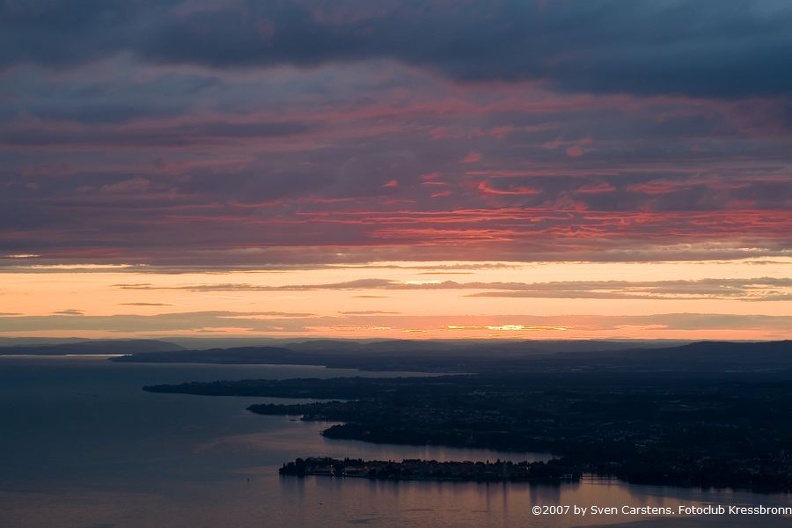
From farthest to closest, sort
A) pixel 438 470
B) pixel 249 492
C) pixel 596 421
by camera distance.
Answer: pixel 596 421, pixel 438 470, pixel 249 492

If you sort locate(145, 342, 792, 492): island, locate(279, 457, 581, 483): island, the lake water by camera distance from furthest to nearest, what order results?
locate(145, 342, 792, 492): island, locate(279, 457, 581, 483): island, the lake water

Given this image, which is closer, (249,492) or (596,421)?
(249,492)

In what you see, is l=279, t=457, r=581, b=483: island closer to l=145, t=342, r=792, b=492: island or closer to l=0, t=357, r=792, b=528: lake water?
l=145, t=342, r=792, b=492: island

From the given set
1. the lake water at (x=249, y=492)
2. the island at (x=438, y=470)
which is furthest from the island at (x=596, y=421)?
the lake water at (x=249, y=492)

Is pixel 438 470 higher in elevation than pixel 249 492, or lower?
higher

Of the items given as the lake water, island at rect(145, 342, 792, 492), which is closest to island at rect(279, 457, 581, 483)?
island at rect(145, 342, 792, 492)

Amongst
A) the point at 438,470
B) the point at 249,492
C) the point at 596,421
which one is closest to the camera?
the point at 249,492

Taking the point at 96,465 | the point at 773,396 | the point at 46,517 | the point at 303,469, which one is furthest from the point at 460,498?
the point at 773,396

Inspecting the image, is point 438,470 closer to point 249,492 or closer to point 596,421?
point 249,492

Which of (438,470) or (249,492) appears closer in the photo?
(249,492)

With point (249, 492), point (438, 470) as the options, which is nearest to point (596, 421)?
point (438, 470)

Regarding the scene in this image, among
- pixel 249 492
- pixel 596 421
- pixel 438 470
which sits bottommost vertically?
pixel 249 492

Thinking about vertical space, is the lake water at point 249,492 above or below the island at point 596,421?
below

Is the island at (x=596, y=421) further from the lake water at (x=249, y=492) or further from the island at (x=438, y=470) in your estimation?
the lake water at (x=249, y=492)
